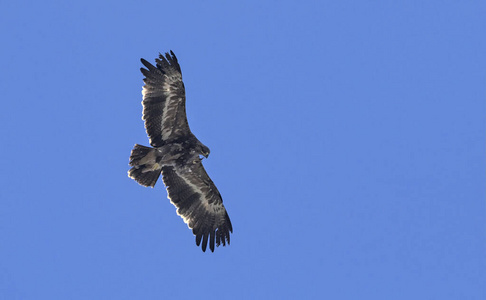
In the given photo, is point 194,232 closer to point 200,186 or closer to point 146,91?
point 200,186

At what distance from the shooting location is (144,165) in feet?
77.6

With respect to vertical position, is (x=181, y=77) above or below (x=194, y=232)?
above

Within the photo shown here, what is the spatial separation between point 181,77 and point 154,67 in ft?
2.81

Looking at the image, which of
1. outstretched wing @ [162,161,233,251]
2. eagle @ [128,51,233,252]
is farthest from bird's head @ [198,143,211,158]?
outstretched wing @ [162,161,233,251]

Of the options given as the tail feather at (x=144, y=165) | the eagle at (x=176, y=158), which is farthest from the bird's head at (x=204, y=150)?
the tail feather at (x=144, y=165)

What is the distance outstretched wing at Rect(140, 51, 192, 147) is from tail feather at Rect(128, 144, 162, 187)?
42 cm

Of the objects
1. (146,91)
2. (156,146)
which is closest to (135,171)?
(156,146)

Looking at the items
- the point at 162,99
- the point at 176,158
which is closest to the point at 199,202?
the point at 176,158

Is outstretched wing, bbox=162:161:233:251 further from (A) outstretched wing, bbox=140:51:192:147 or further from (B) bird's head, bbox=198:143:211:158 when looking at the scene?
(A) outstretched wing, bbox=140:51:192:147

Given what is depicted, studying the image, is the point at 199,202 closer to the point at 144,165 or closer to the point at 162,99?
the point at 144,165

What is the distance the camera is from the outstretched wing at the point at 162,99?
23.4 m

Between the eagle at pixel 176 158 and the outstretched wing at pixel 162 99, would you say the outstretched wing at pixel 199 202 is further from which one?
the outstretched wing at pixel 162 99

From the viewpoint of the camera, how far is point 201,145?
940 inches

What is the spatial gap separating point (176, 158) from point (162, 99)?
1874 millimetres
